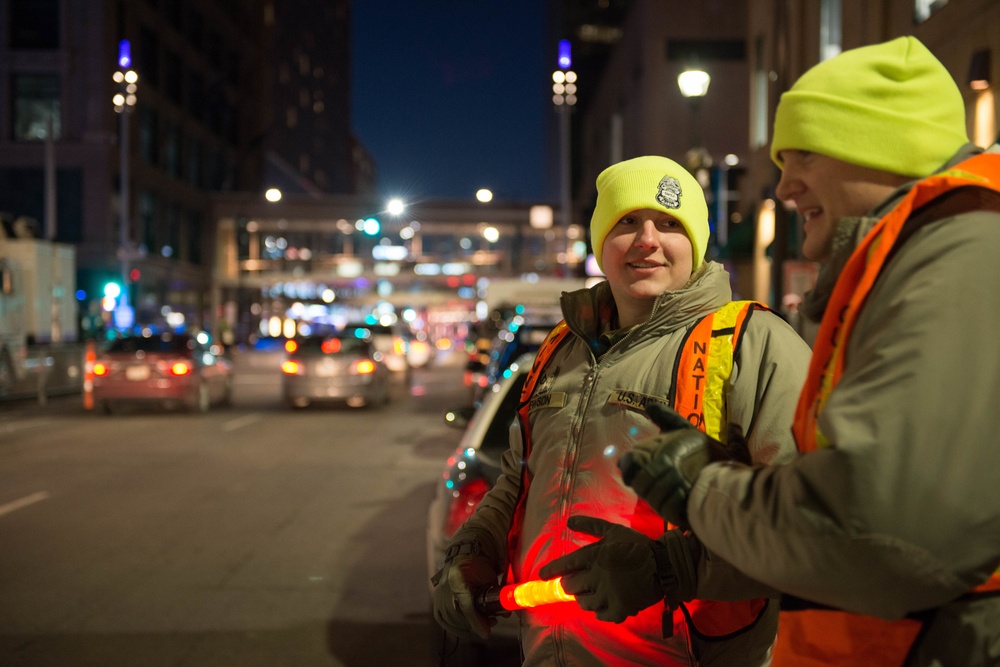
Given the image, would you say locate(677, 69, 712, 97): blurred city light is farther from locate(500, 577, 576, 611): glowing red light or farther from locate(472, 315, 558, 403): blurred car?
locate(500, 577, 576, 611): glowing red light

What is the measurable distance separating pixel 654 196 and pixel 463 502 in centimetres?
264

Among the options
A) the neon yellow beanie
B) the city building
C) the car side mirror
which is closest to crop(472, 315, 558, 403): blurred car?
the car side mirror

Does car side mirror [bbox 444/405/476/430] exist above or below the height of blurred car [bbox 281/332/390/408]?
above

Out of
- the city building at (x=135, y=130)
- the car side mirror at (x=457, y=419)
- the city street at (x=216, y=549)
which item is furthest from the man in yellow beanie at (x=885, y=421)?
the city building at (x=135, y=130)

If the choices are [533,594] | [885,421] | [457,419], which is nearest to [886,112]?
[885,421]

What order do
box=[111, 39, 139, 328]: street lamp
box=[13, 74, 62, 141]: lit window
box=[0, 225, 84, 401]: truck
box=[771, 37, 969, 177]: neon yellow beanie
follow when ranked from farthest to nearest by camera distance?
box=[13, 74, 62, 141]: lit window
box=[111, 39, 139, 328]: street lamp
box=[0, 225, 84, 401]: truck
box=[771, 37, 969, 177]: neon yellow beanie

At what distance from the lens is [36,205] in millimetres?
45969

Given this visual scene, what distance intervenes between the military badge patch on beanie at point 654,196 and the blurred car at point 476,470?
1.95 meters

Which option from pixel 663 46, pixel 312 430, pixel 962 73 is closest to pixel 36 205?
pixel 663 46

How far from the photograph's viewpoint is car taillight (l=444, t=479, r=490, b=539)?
4.71m

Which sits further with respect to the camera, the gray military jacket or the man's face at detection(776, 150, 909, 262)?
the man's face at detection(776, 150, 909, 262)

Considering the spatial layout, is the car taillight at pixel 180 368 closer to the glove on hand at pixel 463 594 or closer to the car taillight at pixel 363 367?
the car taillight at pixel 363 367

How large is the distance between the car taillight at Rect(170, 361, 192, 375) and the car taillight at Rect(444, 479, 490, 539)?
14.6 metres

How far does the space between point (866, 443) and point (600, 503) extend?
102 cm
